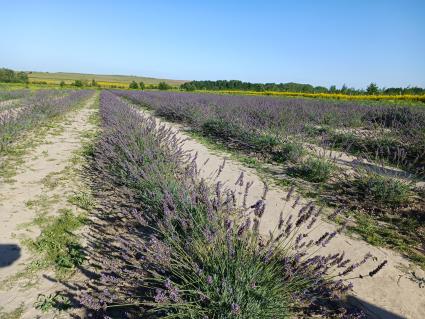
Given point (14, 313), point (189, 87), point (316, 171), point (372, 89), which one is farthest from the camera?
point (189, 87)

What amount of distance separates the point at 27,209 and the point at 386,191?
15.3ft

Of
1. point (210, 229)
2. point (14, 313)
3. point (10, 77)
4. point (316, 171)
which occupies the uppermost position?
point (10, 77)

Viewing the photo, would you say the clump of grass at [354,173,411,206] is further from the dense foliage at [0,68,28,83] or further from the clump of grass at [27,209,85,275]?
the dense foliage at [0,68,28,83]

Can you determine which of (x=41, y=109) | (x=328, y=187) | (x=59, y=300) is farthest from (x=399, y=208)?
(x=41, y=109)

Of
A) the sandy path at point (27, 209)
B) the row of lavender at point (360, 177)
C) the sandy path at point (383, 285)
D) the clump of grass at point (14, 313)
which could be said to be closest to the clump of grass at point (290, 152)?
the row of lavender at point (360, 177)

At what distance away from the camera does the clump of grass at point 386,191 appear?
4.30m

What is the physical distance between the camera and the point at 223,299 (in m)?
1.79

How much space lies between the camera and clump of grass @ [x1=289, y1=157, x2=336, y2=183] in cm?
542

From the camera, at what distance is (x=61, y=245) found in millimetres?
3049

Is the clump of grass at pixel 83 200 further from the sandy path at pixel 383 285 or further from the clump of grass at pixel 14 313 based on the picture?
the sandy path at pixel 383 285

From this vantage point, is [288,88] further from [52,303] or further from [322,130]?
[52,303]

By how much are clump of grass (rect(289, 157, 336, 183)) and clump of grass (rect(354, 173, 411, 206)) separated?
875mm

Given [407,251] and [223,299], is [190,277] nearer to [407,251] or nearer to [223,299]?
[223,299]

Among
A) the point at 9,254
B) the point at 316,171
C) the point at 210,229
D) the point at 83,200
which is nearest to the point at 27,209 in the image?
the point at 83,200
